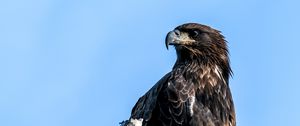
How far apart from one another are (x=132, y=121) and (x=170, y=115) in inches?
23.7

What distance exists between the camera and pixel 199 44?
56.0ft

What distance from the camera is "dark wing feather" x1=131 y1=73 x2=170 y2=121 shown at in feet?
51.6

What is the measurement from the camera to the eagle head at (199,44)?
16.9 metres

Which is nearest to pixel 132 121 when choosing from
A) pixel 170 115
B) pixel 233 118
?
pixel 170 115

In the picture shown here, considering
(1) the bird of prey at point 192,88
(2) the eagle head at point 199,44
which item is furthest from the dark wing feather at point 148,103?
(2) the eagle head at point 199,44

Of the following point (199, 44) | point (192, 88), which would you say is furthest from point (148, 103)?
point (199, 44)

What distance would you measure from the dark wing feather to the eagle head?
70 centimetres

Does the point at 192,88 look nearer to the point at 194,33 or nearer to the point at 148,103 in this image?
the point at 148,103

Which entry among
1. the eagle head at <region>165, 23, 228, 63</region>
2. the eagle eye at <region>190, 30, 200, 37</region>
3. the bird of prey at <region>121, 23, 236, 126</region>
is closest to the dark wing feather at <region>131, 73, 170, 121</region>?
the bird of prey at <region>121, 23, 236, 126</region>

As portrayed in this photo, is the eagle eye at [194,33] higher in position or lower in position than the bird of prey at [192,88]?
higher

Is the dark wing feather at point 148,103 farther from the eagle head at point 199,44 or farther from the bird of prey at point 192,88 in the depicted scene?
the eagle head at point 199,44

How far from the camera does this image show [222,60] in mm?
17078

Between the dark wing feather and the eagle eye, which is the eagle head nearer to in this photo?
the eagle eye

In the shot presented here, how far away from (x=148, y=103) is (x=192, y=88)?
2.24 ft
